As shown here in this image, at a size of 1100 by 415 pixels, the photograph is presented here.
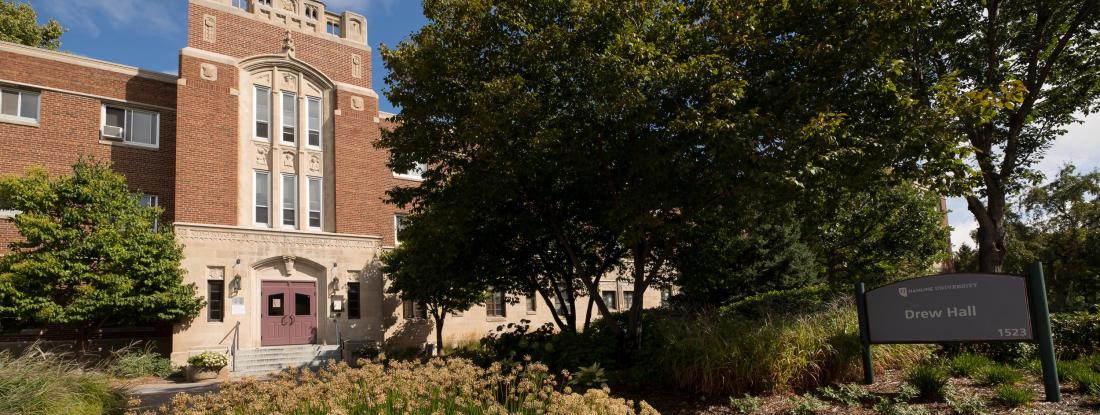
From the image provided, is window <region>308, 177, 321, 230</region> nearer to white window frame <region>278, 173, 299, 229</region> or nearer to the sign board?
white window frame <region>278, 173, 299, 229</region>

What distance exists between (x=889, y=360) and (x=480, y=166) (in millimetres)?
6988

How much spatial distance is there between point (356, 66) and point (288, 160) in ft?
16.1

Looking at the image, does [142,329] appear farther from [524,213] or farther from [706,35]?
[706,35]

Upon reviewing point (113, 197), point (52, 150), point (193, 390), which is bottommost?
point (193, 390)

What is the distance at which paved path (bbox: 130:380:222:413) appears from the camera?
13.0 meters

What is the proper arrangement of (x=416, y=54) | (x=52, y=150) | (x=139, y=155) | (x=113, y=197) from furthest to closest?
(x=139, y=155) → (x=52, y=150) → (x=113, y=197) → (x=416, y=54)

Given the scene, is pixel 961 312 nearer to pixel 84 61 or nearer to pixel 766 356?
pixel 766 356

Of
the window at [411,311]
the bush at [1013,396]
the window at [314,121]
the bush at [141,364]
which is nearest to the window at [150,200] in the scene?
the bush at [141,364]

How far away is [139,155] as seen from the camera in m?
23.4

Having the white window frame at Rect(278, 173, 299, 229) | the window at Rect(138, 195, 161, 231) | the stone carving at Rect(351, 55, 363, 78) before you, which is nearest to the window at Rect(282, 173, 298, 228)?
the white window frame at Rect(278, 173, 299, 229)

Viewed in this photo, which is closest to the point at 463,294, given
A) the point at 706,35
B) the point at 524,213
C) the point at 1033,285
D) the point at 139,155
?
the point at 524,213

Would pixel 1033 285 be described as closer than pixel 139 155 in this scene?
Yes

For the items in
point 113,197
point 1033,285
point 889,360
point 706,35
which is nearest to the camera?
point 1033,285

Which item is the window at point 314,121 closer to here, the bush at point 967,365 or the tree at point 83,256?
the tree at point 83,256
